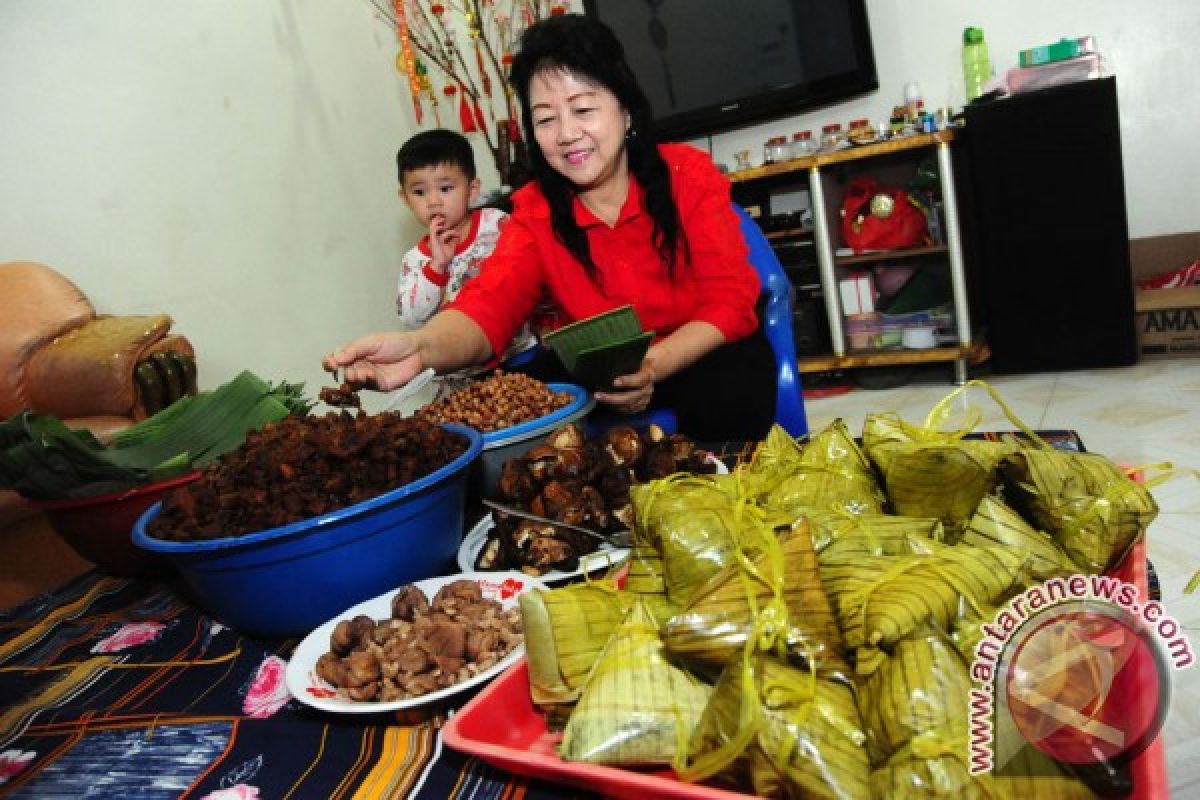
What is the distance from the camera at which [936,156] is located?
3.16 meters

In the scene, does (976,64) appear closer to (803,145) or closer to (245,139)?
(803,145)

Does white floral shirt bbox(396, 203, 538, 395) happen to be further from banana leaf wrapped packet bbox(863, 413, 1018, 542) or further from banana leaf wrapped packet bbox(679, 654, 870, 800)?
banana leaf wrapped packet bbox(679, 654, 870, 800)

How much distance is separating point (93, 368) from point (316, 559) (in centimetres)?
233

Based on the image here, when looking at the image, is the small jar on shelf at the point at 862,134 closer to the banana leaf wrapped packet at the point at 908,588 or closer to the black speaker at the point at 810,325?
the black speaker at the point at 810,325

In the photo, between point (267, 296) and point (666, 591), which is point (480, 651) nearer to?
point (666, 591)

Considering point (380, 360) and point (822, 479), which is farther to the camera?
point (380, 360)

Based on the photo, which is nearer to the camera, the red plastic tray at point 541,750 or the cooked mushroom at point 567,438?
the red plastic tray at point 541,750

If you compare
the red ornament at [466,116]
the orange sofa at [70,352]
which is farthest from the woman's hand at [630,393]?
the red ornament at [466,116]

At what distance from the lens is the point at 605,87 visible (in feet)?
5.08

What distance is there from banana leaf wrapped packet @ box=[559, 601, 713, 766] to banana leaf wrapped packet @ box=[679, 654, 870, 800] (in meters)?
0.03

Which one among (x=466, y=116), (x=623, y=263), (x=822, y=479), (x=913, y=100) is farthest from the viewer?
(x=466, y=116)

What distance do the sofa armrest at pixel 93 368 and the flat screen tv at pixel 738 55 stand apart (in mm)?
2387

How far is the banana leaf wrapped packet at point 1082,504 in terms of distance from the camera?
61cm

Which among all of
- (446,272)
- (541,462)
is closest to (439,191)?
(446,272)
